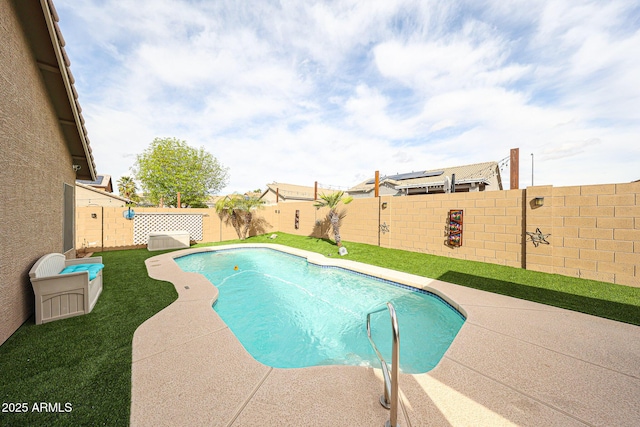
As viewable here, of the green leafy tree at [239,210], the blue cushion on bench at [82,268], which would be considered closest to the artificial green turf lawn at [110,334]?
the blue cushion on bench at [82,268]

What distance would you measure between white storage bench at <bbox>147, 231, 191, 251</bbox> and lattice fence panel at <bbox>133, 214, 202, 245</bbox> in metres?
0.52

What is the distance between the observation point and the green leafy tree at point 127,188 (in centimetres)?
3127

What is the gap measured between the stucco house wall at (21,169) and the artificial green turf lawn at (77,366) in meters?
0.61

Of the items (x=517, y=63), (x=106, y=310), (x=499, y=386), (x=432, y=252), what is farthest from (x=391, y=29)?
(x=106, y=310)

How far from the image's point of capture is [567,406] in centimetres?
230

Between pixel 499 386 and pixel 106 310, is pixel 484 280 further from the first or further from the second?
pixel 106 310

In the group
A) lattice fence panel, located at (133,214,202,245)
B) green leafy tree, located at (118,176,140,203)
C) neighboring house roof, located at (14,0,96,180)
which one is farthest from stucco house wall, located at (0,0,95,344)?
green leafy tree, located at (118,176,140,203)

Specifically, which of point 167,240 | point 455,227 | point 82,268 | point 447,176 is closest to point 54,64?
point 82,268

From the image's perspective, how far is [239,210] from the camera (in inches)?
612

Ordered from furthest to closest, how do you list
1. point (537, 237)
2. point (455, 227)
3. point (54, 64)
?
point (455, 227)
point (537, 237)
point (54, 64)

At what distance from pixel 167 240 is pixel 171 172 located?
13912 millimetres

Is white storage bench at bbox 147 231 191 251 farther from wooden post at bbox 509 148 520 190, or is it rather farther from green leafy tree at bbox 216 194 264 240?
wooden post at bbox 509 148 520 190

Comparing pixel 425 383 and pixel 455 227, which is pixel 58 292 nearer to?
pixel 425 383

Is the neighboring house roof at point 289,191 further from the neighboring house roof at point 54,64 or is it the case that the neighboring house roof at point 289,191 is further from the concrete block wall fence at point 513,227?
the neighboring house roof at point 54,64
